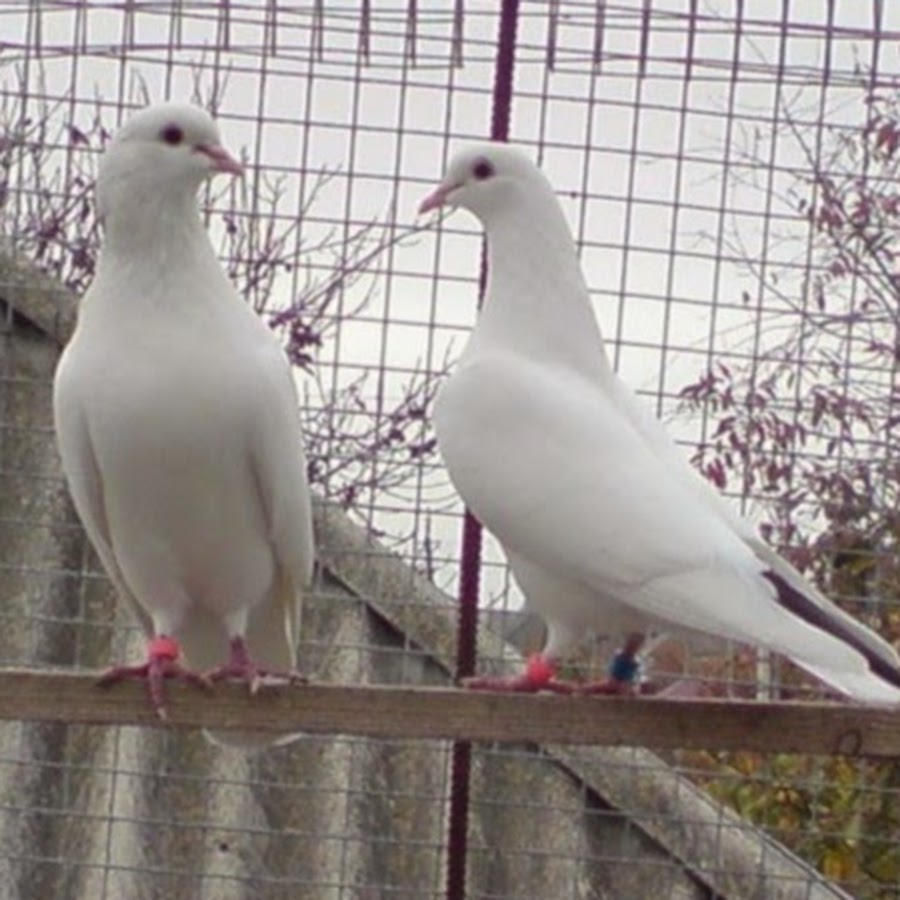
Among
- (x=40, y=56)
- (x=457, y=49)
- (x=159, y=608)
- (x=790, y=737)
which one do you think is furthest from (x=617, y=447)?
(x=40, y=56)

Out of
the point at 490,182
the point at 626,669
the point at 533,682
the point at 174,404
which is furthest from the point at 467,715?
the point at 490,182

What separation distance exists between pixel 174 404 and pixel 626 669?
1.81ft

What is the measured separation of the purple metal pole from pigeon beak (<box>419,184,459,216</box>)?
0.40m

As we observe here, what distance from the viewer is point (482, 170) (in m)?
3.40

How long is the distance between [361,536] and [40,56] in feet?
2.39

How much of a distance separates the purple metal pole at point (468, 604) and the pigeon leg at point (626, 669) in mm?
453

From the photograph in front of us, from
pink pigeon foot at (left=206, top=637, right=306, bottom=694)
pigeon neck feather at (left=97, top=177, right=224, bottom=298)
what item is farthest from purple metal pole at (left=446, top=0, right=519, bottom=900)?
pigeon neck feather at (left=97, top=177, right=224, bottom=298)

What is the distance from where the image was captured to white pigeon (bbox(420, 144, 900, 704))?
3105 mm

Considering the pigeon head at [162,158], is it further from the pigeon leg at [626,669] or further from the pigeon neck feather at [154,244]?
the pigeon leg at [626,669]

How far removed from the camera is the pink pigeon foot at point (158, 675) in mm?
3207

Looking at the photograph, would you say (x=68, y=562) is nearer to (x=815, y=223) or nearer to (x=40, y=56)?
(x=40, y=56)

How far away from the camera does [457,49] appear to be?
12.7 ft

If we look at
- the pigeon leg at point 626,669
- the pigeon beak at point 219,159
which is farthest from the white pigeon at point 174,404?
the pigeon leg at point 626,669

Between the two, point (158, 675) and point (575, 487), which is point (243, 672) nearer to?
point (158, 675)
